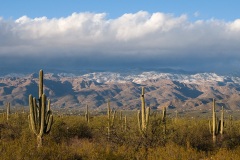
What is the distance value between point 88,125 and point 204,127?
13.8m

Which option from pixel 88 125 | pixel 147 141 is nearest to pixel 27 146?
pixel 147 141

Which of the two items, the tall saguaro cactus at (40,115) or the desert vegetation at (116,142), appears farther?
the tall saguaro cactus at (40,115)

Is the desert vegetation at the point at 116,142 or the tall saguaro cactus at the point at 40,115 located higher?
the tall saguaro cactus at the point at 40,115

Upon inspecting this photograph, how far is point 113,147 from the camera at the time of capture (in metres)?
27.4

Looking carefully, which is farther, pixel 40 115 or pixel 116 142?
pixel 116 142

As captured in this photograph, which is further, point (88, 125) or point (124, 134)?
point (88, 125)

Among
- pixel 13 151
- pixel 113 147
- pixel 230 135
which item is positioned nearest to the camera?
pixel 13 151

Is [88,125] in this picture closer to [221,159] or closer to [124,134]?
[124,134]

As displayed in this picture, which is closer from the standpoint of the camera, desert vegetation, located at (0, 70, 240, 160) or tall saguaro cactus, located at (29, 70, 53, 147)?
desert vegetation, located at (0, 70, 240, 160)

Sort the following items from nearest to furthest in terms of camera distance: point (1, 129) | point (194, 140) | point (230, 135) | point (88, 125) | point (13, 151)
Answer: point (13, 151), point (194, 140), point (1, 129), point (230, 135), point (88, 125)

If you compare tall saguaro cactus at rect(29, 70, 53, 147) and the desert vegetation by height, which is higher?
tall saguaro cactus at rect(29, 70, 53, 147)

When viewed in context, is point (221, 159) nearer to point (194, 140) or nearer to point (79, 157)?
→ point (79, 157)

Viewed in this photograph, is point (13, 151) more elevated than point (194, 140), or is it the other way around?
point (13, 151)

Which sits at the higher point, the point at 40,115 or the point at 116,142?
the point at 40,115
